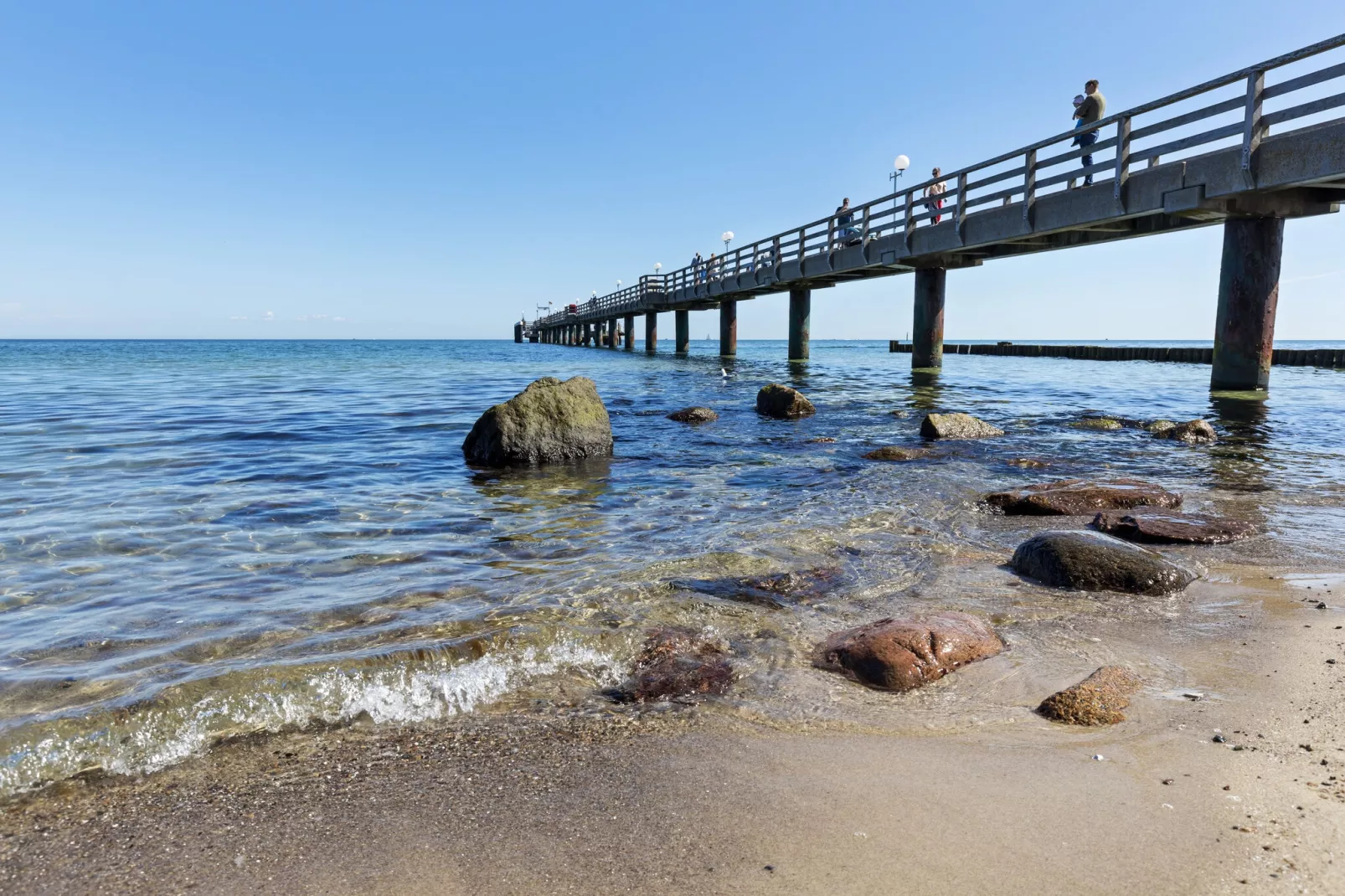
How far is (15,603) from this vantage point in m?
4.17

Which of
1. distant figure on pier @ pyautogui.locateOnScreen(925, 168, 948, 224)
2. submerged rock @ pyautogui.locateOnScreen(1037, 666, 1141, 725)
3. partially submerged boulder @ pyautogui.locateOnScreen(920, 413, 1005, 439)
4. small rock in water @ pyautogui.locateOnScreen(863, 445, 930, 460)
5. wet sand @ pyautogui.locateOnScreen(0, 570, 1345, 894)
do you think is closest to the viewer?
wet sand @ pyautogui.locateOnScreen(0, 570, 1345, 894)

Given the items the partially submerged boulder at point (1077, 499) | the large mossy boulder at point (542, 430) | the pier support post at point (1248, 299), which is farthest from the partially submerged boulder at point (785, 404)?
the pier support post at point (1248, 299)

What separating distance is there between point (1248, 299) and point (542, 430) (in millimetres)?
11890

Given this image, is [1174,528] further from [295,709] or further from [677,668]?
[295,709]

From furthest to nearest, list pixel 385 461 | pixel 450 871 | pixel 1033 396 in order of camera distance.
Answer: pixel 1033 396
pixel 385 461
pixel 450 871

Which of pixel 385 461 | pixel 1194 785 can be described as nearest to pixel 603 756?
pixel 1194 785

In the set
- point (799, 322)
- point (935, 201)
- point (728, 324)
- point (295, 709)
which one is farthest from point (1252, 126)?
point (728, 324)

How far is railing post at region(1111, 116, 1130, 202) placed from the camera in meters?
12.1

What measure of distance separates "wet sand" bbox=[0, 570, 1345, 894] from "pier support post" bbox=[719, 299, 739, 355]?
109 feet

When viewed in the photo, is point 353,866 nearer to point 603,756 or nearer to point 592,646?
point 603,756

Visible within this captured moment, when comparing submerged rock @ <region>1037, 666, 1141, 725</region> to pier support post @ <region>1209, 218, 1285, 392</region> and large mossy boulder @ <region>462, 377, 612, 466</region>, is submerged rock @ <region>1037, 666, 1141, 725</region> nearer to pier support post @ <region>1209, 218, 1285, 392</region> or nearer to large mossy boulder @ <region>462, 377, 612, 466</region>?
large mossy boulder @ <region>462, 377, 612, 466</region>

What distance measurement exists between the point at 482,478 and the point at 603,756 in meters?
5.58

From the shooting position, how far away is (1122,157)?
1216cm

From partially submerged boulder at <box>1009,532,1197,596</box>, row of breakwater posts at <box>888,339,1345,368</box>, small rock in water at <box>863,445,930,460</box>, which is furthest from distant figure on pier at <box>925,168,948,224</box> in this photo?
A: partially submerged boulder at <box>1009,532,1197,596</box>
